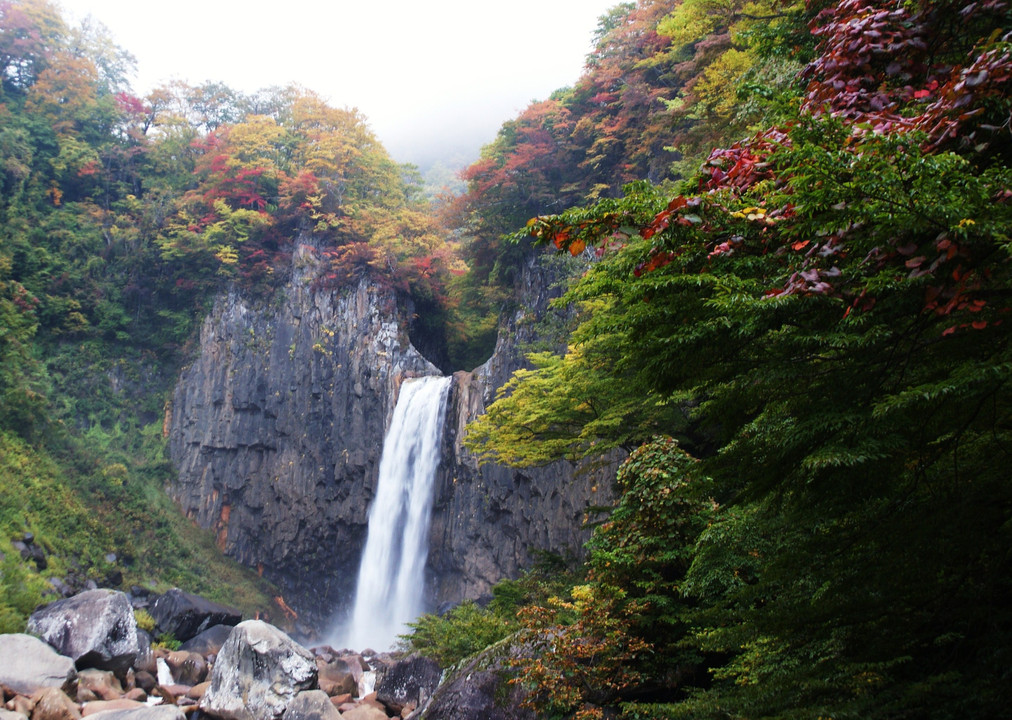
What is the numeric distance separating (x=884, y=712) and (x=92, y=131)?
29795mm

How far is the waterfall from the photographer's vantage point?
18766 mm

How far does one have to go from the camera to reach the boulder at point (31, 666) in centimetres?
944

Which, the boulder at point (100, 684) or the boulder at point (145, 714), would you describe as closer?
the boulder at point (145, 714)

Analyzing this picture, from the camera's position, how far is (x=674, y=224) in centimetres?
211

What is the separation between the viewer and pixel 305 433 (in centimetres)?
2142

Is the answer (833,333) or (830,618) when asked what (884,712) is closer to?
(830,618)

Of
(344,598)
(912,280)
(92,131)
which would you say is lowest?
(344,598)

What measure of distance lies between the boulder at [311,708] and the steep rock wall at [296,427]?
996 cm

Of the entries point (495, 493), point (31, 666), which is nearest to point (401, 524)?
point (495, 493)

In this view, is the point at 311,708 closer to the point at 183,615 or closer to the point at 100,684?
the point at 100,684

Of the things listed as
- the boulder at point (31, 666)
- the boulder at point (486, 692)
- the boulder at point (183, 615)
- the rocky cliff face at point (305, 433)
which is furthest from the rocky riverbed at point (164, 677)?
the rocky cliff face at point (305, 433)

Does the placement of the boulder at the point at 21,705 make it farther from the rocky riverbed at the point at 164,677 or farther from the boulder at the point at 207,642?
the boulder at the point at 207,642

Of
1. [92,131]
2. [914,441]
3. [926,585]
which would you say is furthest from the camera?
[92,131]

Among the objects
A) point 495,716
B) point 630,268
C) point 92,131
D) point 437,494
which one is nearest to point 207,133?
point 92,131
